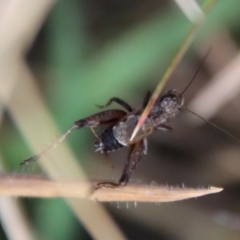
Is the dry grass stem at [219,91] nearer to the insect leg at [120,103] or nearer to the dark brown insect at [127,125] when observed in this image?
the dark brown insect at [127,125]

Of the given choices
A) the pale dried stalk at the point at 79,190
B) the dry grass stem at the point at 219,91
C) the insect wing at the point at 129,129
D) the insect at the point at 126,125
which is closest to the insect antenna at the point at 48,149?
the insect at the point at 126,125

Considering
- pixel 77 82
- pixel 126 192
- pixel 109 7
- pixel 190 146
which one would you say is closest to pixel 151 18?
pixel 109 7

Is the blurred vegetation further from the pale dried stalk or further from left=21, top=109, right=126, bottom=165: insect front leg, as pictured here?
the pale dried stalk

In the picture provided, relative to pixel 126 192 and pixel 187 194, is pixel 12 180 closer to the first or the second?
pixel 126 192

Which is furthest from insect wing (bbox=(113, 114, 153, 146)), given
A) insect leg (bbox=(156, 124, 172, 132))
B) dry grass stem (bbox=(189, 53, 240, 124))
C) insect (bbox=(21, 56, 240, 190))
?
dry grass stem (bbox=(189, 53, 240, 124))

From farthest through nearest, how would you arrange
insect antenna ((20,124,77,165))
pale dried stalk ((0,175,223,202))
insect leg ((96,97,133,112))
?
1. insect leg ((96,97,133,112))
2. insect antenna ((20,124,77,165))
3. pale dried stalk ((0,175,223,202))

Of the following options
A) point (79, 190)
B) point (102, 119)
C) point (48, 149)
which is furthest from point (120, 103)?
point (79, 190)
